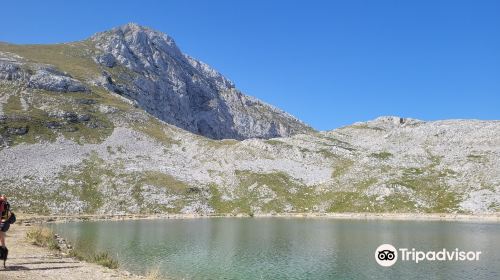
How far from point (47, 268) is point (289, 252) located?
32.1 m

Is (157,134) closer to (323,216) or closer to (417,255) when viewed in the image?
(323,216)

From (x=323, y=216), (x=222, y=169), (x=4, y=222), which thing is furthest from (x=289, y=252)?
(x=222, y=169)

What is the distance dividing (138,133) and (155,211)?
62667mm

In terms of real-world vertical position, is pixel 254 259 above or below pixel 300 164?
below

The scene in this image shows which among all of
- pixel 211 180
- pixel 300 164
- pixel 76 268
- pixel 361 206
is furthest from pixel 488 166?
pixel 76 268

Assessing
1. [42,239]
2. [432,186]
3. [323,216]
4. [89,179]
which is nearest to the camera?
[42,239]

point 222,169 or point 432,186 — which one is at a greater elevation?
point 222,169

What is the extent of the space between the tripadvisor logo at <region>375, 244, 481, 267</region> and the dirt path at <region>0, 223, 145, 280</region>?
2842cm

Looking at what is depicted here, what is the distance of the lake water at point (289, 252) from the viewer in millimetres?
42344

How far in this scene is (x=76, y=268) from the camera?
3238 cm

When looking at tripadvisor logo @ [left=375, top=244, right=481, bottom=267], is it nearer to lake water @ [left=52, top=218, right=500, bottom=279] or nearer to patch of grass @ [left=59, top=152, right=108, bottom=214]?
lake water @ [left=52, top=218, right=500, bottom=279]

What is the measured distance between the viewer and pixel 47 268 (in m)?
30.7

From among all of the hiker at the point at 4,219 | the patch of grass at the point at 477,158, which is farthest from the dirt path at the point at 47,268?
the patch of grass at the point at 477,158

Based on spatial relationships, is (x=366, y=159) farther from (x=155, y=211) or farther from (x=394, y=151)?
(x=155, y=211)
